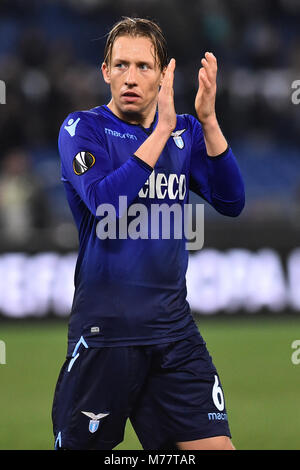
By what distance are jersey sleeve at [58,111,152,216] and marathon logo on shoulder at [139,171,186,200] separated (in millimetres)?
150

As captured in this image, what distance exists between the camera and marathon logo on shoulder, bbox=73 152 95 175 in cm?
384

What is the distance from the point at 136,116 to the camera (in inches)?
163

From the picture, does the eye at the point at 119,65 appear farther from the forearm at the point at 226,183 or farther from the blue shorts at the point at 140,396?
the blue shorts at the point at 140,396

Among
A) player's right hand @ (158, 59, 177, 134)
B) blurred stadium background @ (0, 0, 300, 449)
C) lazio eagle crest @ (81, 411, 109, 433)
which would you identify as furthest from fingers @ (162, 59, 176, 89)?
lazio eagle crest @ (81, 411, 109, 433)

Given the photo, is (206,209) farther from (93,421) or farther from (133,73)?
(93,421)

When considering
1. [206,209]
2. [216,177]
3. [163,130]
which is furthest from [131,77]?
[206,209]

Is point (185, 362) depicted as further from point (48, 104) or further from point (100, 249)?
point (48, 104)

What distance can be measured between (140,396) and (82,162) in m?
1.04

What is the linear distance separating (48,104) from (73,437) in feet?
36.7

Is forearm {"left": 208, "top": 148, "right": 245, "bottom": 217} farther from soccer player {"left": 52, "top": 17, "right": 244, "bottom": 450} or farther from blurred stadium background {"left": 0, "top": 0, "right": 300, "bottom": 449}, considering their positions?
blurred stadium background {"left": 0, "top": 0, "right": 300, "bottom": 449}

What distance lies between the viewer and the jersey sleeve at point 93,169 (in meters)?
3.74

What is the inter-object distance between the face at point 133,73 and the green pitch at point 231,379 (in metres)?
3.07

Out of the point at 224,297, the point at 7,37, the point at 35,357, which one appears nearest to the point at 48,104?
the point at 7,37

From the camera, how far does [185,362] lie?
4.05m
